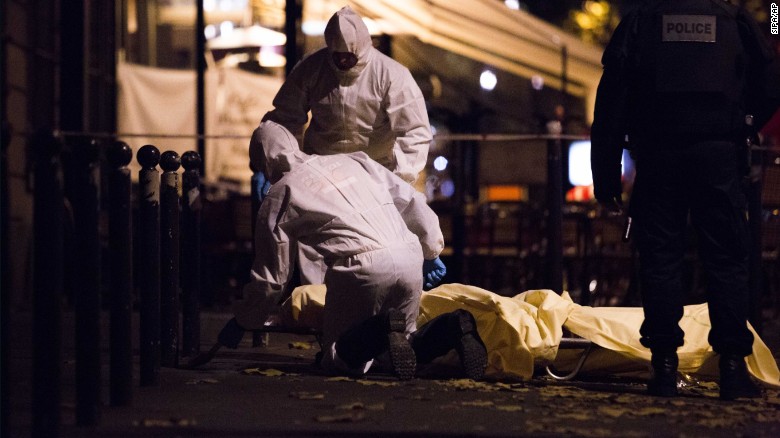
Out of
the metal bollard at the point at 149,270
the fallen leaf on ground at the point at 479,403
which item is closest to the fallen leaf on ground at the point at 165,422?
the metal bollard at the point at 149,270

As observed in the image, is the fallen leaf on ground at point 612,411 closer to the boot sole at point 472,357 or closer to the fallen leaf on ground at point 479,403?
the fallen leaf on ground at point 479,403

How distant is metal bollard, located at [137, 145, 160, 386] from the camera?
574 cm

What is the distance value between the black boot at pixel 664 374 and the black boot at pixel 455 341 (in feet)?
2.40

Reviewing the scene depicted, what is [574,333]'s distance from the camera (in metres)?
6.46

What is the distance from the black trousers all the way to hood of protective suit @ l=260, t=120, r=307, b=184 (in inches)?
67.4

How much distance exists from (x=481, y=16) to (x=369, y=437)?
9459mm

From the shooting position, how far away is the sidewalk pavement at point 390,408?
180 inches

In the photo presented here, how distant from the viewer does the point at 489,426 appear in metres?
4.68

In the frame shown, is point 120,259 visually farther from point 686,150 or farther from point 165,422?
point 686,150

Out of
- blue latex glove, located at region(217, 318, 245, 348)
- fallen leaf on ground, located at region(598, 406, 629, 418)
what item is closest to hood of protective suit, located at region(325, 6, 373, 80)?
blue latex glove, located at region(217, 318, 245, 348)

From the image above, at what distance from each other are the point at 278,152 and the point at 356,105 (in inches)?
22.1

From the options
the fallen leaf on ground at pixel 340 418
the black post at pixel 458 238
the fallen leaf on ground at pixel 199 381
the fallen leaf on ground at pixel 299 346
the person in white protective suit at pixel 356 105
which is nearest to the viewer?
the fallen leaf on ground at pixel 340 418

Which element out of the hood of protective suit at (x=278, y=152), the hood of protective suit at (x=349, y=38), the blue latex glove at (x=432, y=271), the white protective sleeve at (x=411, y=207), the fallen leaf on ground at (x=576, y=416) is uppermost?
the hood of protective suit at (x=349, y=38)

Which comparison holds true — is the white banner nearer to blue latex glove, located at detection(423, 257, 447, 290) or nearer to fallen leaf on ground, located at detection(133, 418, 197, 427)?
blue latex glove, located at detection(423, 257, 447, 290)
